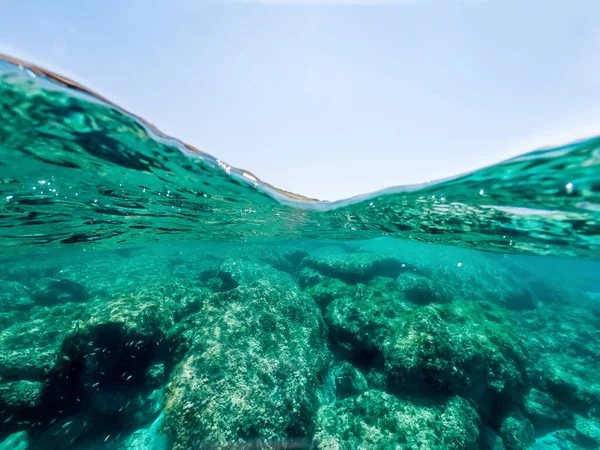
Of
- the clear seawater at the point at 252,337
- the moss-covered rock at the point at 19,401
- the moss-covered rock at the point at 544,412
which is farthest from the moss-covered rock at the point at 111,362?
the moss-covered rock at the point at 544,412

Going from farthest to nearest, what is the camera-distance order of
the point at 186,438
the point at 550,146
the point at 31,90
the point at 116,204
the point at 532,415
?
the point at 116,204
the point at 532,415
the point at 186,438
the point at 550,146
the point at 31,90

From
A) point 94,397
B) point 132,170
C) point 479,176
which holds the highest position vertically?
point 479,176

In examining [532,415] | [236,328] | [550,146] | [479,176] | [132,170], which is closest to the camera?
[550,146]

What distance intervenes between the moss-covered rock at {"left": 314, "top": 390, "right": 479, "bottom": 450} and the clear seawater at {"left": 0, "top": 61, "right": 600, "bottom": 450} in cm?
5

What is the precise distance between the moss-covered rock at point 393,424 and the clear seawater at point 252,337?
0.05 m

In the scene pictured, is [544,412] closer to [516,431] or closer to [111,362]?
[516,431]

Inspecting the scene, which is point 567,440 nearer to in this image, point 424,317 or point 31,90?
point 424,317

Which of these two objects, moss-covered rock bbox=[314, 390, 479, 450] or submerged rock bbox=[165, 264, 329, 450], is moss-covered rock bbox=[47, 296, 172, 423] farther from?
moss-covered rock bbox=[314, 390, 479, 450]

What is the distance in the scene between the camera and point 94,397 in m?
8.59

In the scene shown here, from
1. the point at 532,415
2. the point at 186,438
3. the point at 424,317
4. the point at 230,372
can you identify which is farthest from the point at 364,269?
the point at 186,438

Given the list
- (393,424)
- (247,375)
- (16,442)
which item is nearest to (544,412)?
(393,424)

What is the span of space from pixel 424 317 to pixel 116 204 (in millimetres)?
14957

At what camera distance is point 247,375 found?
27.4 feet

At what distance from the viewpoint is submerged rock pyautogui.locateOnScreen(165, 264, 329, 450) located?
7.06m
